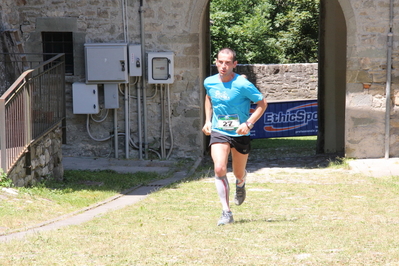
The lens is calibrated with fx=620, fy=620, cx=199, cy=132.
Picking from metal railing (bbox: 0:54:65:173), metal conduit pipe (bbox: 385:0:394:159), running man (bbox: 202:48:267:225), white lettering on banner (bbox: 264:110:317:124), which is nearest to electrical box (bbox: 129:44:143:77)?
metal railing (bbox: 0:54:65:173)

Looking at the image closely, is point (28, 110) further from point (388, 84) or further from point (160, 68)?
point (388, 84)

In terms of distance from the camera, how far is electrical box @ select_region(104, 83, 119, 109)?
11.1 meters

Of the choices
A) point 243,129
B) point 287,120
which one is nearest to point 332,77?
point 287,120

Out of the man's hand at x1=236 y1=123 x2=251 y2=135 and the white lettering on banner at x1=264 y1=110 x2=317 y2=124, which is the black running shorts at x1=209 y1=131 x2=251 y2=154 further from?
the white lettering on banner at x1=264 y1=110 x2=317 y2=124

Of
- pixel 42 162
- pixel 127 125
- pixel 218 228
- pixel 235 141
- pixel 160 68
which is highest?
pixel 160 68

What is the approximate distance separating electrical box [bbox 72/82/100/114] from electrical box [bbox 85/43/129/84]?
189 mm

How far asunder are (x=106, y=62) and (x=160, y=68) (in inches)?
37.6

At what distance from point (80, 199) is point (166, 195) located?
112 cm

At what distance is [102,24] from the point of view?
1111 centimetres

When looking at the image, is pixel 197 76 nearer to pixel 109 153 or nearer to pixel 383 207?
pixel 109 153

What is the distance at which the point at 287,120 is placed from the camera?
1817cm

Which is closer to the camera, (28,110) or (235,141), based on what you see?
(235,141)

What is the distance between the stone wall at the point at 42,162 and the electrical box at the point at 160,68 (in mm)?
2469

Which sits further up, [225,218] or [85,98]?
[85,98]
